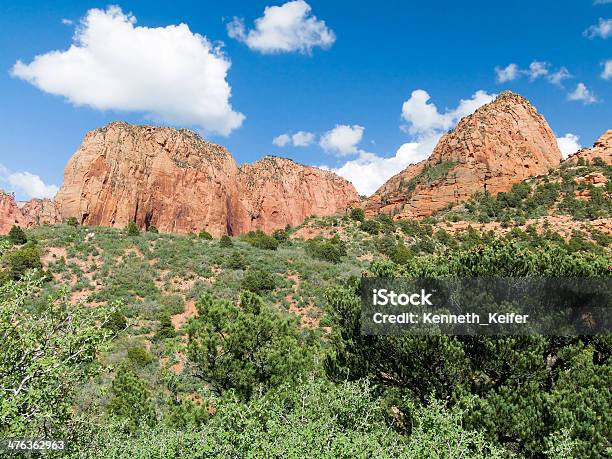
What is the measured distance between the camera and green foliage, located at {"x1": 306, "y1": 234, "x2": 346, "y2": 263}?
43469 mm

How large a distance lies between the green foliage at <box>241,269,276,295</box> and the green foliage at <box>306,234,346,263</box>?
9.93 metres

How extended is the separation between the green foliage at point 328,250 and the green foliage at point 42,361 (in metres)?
36.1

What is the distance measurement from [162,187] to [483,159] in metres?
61.2

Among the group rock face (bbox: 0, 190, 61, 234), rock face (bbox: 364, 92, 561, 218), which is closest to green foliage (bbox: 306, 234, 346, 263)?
rock face (bbox: 364, 92, 561, 218)

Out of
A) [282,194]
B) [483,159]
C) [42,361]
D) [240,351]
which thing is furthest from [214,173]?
[42,361]

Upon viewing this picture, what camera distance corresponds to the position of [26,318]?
7.63 m

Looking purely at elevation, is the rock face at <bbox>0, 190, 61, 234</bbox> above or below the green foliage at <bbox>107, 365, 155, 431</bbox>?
above

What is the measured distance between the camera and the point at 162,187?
82.0 metres

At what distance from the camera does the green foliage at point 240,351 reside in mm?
11977

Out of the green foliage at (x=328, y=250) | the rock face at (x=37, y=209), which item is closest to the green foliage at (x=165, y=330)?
the green foliage at (x=328, y=250)

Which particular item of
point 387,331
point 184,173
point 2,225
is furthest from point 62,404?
point 2,225

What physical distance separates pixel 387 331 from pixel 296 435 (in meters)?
5.57

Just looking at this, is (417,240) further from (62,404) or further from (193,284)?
(62,404)

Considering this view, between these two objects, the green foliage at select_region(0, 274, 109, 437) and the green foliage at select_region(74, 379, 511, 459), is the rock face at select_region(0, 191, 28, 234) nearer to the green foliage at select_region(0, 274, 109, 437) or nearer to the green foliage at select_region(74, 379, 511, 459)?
the green foliage at select_region(0, 274, 109, 437)
